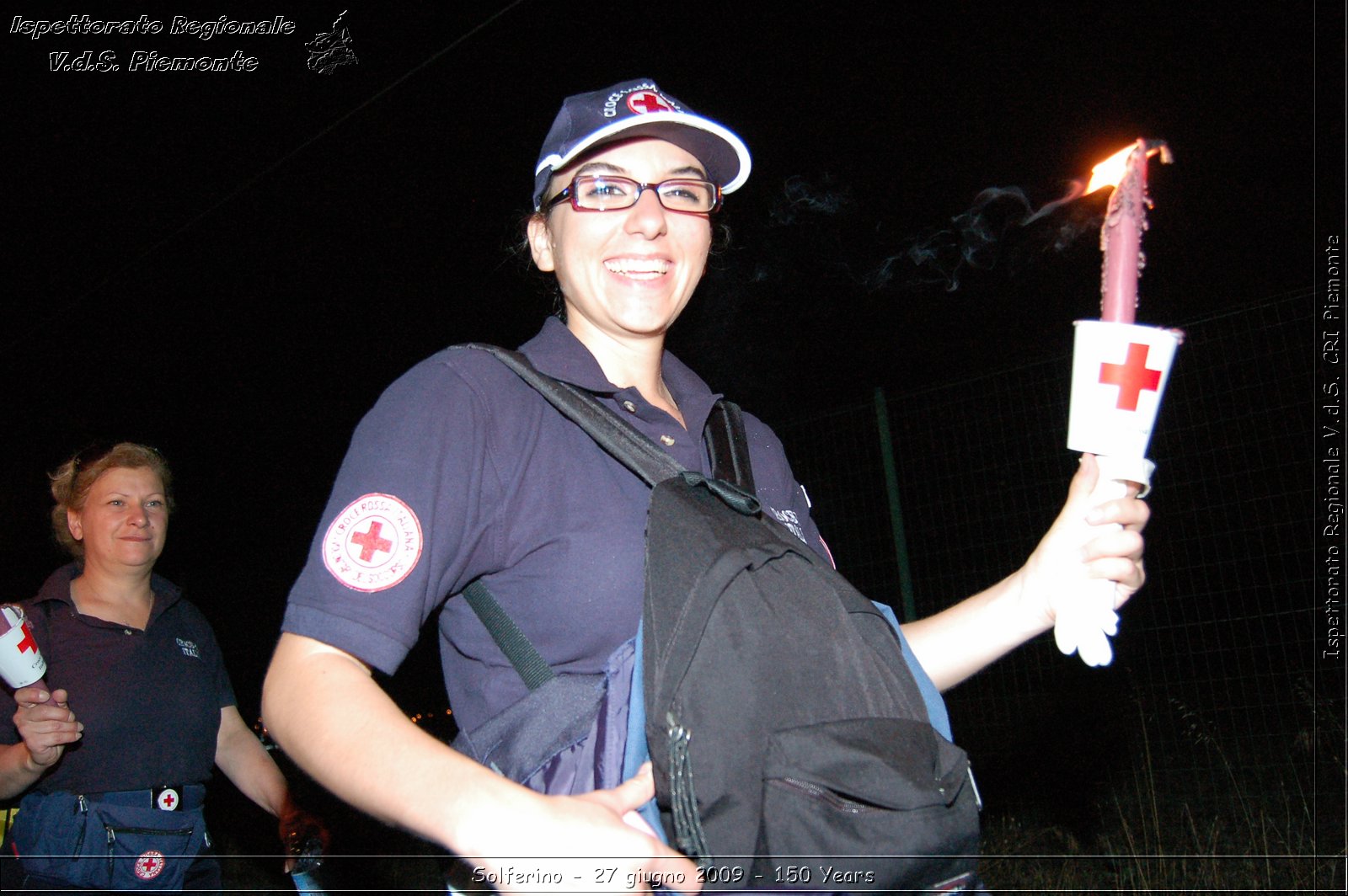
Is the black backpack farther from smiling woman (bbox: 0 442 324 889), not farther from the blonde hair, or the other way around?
the blonde hair

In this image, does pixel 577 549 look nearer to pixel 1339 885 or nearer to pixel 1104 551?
pixel 1104 551

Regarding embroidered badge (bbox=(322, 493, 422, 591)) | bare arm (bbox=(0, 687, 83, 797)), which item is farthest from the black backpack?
bare arm (bbox=(0, 687, 83, 797))

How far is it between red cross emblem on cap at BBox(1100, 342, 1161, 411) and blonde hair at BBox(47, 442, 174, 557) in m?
3.82

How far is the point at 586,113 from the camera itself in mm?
1816

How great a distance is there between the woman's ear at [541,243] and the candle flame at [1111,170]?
3.52 feet

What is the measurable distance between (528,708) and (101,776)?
106 inches

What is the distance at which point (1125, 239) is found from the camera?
1.59 m

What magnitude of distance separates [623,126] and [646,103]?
0.41ft

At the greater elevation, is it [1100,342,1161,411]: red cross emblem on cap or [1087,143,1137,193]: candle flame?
[1087,143,1137,193]: candle flame

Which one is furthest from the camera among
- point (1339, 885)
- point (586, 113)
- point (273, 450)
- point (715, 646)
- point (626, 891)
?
point (273, 450)

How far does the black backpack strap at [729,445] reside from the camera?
1760mm

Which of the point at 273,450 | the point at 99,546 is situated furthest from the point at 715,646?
the point at 273,450

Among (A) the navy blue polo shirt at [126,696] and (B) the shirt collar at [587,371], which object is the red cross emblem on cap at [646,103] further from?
(A) the navy blue polo shirt at [126,696]

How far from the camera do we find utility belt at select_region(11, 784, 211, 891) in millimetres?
3016
